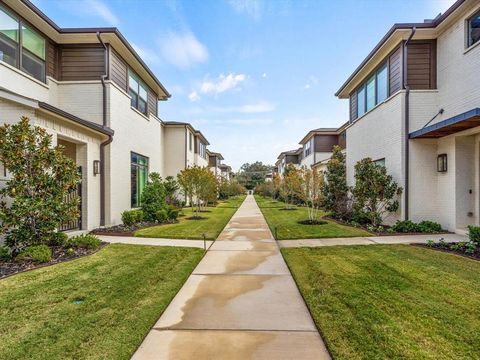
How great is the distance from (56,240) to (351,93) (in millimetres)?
15560

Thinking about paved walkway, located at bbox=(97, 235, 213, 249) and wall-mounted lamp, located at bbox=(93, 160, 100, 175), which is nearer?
paved walkway, located at bbox=(97, 235, 213, 249)

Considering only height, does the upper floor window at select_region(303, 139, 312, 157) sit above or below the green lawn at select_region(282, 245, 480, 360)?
above

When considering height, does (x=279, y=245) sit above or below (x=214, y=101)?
below

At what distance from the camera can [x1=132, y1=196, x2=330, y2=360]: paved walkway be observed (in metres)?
2.74

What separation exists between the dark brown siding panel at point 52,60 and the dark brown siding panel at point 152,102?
16.4 feet

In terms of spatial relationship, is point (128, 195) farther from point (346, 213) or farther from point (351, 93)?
point (351, 93)

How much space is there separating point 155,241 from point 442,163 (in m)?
10.0

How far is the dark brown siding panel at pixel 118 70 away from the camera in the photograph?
10617 millimetres

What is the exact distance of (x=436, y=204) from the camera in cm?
973

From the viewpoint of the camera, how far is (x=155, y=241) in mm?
8047

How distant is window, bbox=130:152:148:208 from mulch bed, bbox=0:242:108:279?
6.01 metres

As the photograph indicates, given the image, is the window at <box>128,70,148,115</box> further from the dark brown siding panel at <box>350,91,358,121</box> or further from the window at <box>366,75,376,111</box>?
the dark brown siding panel at <box>350,91,358,121</box>

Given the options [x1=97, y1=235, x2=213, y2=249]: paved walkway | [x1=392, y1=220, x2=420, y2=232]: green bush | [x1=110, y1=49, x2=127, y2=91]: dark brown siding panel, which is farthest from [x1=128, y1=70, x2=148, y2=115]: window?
[x1=392, y1=220, x2=420, y2=232]: green bush

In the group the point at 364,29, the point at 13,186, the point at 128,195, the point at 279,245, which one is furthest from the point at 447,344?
the point at 364,29
